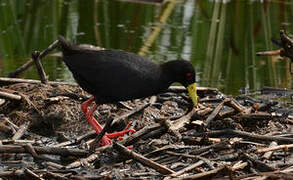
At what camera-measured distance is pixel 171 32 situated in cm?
1195

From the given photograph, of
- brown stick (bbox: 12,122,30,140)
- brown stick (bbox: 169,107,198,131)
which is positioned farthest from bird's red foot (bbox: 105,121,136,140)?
brown stick (bbox: 12,122,30,140)

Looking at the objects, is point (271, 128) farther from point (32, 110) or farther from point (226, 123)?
point (32, 110)

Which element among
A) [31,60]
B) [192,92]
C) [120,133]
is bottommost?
[120,133]

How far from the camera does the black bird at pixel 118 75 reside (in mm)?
6520

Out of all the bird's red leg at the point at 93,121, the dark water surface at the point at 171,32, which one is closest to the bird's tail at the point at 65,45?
the bird's red leg at the point at 93,121

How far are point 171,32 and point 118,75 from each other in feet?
18.0

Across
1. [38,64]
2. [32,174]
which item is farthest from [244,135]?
[38,64]

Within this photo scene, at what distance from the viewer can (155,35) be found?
11.7 m

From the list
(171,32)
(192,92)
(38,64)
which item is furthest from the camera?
(171,32)

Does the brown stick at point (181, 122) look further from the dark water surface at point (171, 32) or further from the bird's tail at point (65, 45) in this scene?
the dark water surface at point (171, 32)

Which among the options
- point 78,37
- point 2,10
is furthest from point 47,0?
point 78,37

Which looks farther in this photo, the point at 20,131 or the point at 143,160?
the point at 20,131

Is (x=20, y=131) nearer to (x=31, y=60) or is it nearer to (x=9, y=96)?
(x=9, y=96)

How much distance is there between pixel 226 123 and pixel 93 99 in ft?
4.38
